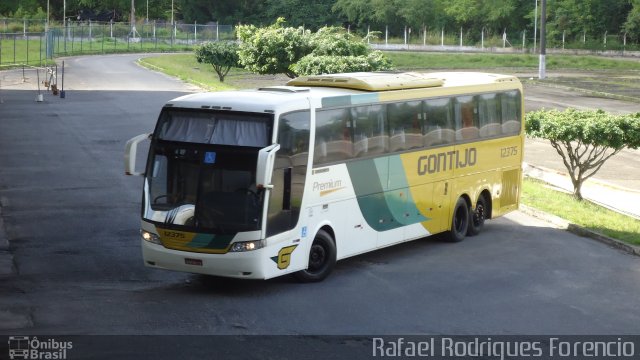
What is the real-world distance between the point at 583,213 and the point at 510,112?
2.97m

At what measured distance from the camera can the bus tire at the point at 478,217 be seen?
21375mm

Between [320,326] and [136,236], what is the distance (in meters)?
7.07

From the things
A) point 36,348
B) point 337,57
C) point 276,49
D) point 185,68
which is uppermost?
point 276,49

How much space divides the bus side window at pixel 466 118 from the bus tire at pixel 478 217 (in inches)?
54.5

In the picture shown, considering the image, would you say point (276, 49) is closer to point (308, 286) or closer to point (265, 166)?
Answer: point (308, 286)

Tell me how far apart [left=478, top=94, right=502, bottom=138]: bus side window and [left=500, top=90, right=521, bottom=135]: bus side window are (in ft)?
0.89

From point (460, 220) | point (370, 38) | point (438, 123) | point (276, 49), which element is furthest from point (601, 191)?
point (370, 38)

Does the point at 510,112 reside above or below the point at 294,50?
below

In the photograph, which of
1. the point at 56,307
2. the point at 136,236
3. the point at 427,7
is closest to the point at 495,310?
the point at 56,307

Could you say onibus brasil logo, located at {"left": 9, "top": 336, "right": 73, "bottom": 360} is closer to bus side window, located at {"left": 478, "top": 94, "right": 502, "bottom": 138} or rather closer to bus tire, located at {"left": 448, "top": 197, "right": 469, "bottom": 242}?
bus tire, located at {"left": 448, "top": 197, "right": 469, "bottom": 242}

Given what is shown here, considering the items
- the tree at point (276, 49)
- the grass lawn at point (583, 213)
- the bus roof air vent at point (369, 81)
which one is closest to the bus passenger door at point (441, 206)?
the bus roof air vent at point (369, 81)

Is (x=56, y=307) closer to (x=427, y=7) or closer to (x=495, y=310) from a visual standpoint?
(x=495, y=310)

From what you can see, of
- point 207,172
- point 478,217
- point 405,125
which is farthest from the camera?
point 478,217

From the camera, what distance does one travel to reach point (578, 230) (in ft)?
71.9
